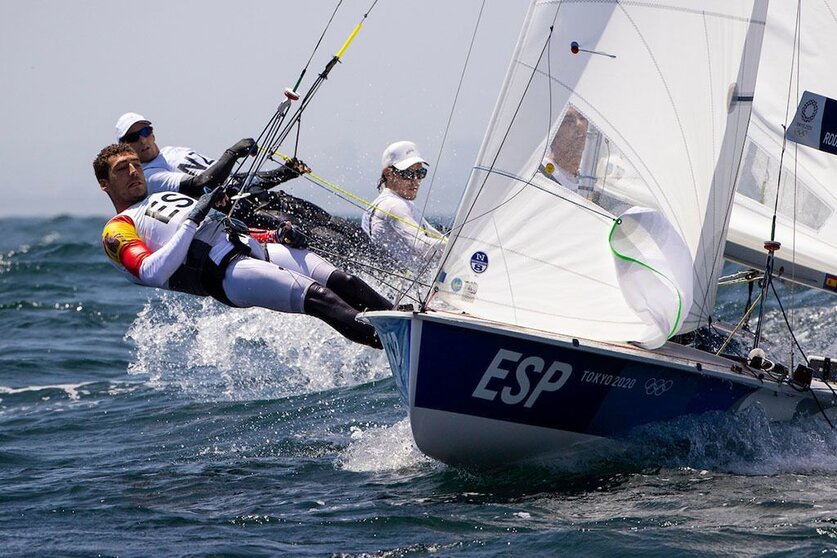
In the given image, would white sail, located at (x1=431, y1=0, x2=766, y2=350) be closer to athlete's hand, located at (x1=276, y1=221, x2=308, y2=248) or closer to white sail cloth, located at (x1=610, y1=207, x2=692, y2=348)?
white sail cloth, located at (x1=610, y1=207, x2=692, y2=348)

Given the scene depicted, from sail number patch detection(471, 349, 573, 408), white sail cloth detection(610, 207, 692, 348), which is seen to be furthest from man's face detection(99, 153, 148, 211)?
white sail cloth detection(610, 207, 692, 348)

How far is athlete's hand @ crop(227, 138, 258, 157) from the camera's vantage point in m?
5.79

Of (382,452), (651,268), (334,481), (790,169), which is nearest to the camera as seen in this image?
(651,268)

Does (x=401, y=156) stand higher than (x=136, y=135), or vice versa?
(x=401, y=156)

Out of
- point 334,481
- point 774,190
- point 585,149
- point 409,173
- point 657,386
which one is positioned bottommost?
point 334,481

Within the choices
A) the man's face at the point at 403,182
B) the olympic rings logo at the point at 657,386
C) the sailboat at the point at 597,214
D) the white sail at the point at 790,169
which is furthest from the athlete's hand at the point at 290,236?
the white sail at the point at 790,169

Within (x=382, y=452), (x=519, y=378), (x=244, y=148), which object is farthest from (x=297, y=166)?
(x=519, y=378)

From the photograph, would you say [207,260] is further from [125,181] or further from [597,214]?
[597,214]

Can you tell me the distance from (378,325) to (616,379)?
1.05m

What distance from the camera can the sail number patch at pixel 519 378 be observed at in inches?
183

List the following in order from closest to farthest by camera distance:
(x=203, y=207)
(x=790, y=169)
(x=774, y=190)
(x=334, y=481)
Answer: (x=334, y=481) → (x=203, y=207) → (x=790, y=169) → (x=774, y=190)

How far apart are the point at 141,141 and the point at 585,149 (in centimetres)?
279

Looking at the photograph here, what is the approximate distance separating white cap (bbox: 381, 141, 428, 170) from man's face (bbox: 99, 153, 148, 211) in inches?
62.1

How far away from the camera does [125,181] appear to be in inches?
226
